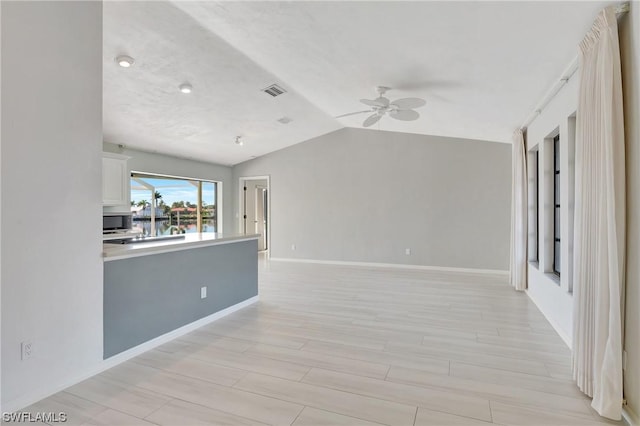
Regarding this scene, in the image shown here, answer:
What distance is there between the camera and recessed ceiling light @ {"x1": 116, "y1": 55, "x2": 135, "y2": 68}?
138 inches

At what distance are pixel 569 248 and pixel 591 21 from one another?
1.88 meters

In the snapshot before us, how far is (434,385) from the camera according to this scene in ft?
7.41

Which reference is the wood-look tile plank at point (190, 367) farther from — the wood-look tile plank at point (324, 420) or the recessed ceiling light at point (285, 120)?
the recessed ceiling light at point (285, 120)

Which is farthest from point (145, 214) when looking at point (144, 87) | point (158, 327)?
point (158, 327)

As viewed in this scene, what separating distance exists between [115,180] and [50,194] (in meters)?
3.53

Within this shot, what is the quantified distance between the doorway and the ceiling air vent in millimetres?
3449

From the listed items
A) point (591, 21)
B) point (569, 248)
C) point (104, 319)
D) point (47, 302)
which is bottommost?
point (104, 319)

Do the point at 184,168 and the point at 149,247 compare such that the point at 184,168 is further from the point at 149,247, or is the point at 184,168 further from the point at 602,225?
the point at 602,225

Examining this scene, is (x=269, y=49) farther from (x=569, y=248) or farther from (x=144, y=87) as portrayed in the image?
(x=569, y=248)

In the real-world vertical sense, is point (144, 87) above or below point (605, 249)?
above

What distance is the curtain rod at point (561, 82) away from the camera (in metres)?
1.94

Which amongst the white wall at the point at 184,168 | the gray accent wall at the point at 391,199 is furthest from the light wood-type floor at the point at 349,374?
the white wall at the point at 184,168
